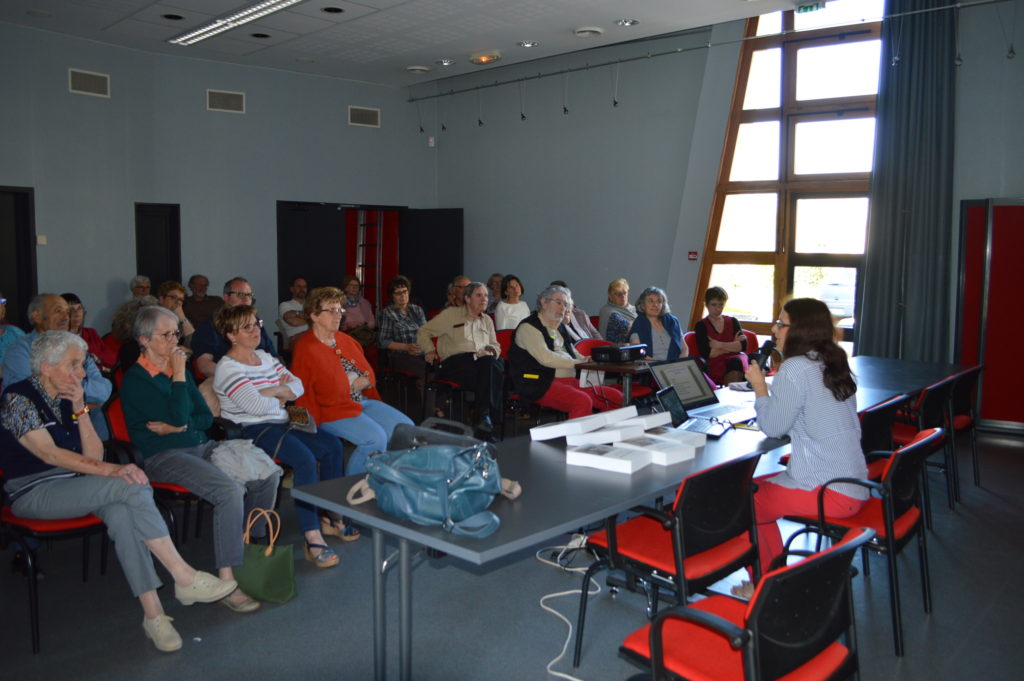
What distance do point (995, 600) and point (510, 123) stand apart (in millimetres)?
8028

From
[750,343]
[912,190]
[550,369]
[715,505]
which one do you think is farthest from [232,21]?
[715,505]

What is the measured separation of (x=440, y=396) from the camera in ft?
22.6

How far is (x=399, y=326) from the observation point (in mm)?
7477

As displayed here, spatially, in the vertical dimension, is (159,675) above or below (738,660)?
below

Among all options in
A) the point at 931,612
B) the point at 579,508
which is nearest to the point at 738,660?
the point at 579,508

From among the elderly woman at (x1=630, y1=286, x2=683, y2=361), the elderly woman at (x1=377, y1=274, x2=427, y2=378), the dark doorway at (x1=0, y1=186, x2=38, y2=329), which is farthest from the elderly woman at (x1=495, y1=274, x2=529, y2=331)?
the dark doorway at (x1=0, y1=186, x2=38, y2=329)

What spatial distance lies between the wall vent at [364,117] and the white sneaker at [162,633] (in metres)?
8.25

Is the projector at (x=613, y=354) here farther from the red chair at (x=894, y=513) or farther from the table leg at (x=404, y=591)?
the table leg at (x=404, y=591)

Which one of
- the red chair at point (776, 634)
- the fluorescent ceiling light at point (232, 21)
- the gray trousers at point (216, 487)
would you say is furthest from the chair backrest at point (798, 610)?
the fluorescent ceiling light at point (232, 21)

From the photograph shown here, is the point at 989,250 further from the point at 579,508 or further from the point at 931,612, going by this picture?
the point at 579,508

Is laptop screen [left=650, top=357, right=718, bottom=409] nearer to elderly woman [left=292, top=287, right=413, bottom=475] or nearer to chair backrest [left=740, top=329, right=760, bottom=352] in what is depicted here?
elderly woman [left=292, top=287, right=413, bottom=475]

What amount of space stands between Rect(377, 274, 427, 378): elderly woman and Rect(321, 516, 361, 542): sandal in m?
2.49

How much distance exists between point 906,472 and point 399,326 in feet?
16.6

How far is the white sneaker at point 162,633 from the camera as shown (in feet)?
10.3
